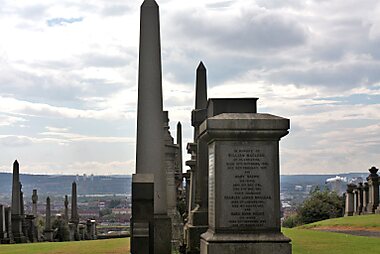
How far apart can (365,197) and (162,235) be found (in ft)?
91.3

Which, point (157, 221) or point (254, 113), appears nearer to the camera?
point (254, 113)

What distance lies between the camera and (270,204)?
34.2 ft

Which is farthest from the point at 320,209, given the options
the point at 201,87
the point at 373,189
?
the point at 201,87

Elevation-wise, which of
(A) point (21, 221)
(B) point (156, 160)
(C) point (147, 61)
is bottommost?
(A) point (21, 221)

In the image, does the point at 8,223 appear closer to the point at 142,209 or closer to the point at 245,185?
the point at 142,209

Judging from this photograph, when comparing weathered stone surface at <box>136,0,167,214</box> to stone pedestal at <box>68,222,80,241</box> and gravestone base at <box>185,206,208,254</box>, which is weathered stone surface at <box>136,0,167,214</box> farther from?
stone pedestal at <box>68,222,80,241</box>

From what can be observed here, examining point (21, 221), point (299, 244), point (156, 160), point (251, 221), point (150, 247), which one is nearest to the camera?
point (251, 221)

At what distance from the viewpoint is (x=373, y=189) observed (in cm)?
4003

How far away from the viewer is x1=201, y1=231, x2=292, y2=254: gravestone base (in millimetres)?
10211

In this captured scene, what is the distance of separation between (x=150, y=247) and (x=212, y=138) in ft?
10.8

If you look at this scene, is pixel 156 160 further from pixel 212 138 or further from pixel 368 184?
pixel 368 184

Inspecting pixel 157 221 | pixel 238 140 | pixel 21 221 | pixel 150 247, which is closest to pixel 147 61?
pixel 157 221

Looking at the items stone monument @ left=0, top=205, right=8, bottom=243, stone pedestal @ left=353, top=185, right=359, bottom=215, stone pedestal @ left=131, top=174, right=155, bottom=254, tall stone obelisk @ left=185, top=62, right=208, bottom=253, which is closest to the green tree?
stone pedestal @ left=353, top=185, right=359, bottom=215

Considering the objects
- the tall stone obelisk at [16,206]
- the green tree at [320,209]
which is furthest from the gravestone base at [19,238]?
the green tree at [320,209]
